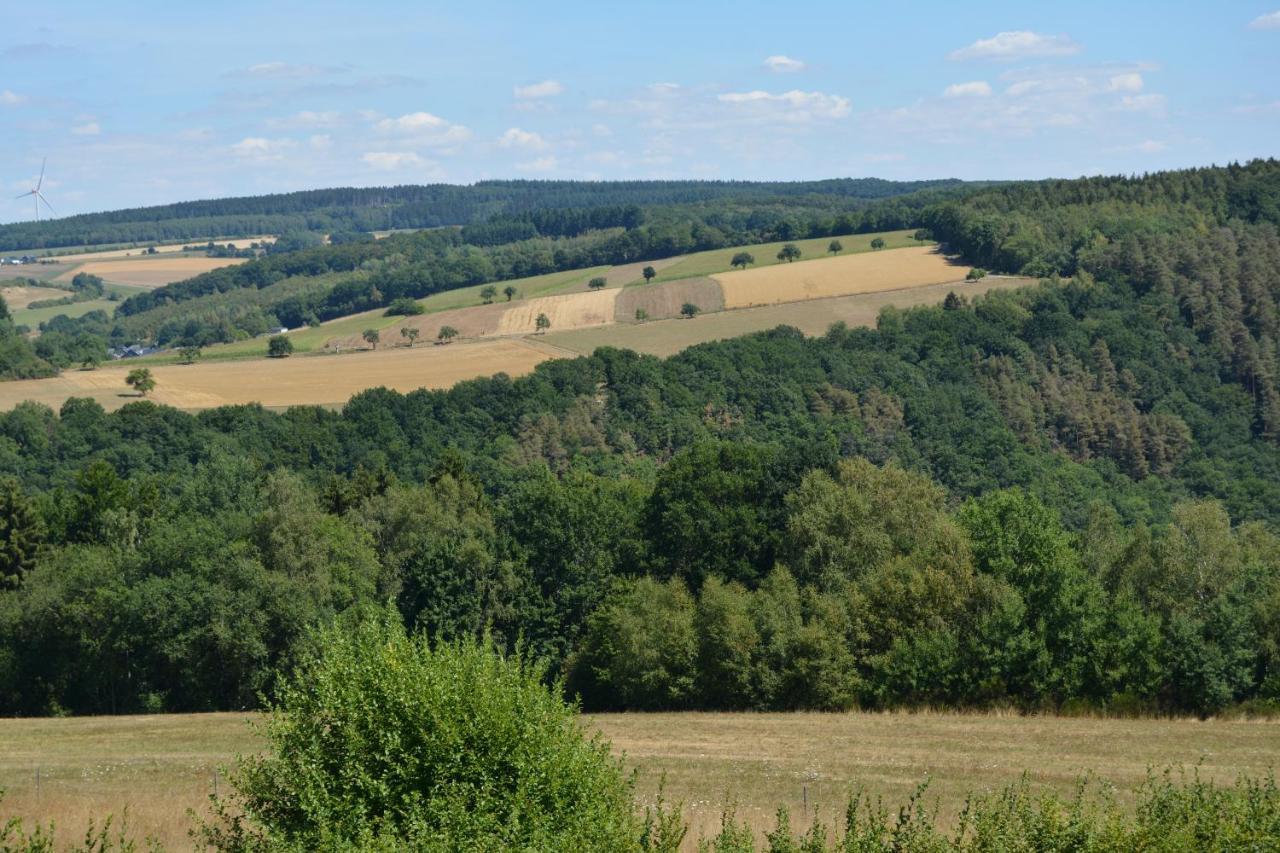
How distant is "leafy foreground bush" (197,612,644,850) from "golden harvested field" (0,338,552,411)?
9637 centimetres

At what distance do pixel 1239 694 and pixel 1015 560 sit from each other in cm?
901

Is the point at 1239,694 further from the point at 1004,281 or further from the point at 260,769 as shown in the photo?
the point at 1004,281

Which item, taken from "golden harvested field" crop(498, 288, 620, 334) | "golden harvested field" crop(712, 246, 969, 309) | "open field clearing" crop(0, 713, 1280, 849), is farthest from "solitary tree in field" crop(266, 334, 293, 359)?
"open field clearing" crop(0, 713, 1280, 849)

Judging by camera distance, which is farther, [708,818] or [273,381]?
[273,381]

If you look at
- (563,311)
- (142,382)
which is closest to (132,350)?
(142,382)

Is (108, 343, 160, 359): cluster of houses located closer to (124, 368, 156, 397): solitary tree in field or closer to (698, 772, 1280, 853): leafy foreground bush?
(124, 368, 156, 397): solitary tree in field

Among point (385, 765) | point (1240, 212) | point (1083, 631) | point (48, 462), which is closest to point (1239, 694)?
point (1083, 631)

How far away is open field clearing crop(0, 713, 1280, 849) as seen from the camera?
105 feet

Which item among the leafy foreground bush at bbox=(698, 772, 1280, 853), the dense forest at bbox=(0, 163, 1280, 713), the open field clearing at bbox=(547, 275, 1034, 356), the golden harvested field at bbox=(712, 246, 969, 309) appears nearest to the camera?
the leafy foreground bush at bbox=(698, 772, 1280, 853)

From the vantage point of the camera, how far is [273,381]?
12800cm

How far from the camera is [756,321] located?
140m

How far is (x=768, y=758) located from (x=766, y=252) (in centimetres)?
14983

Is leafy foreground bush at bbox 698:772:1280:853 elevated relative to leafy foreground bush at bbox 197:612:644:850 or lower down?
lower down

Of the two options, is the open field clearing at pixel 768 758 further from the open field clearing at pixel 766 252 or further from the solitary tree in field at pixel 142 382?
the open field clearing at pixel 766 252
